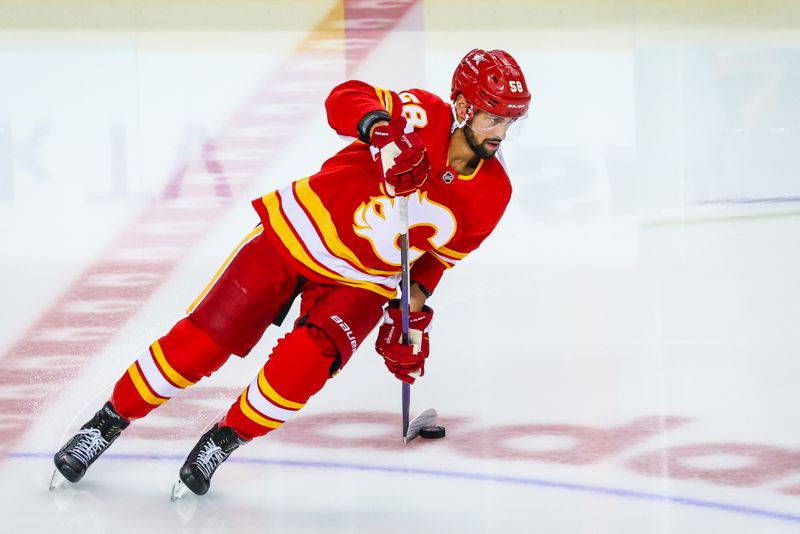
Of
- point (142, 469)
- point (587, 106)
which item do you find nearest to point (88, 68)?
point (587, 106)

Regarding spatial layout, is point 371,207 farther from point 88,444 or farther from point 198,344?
point 88,444

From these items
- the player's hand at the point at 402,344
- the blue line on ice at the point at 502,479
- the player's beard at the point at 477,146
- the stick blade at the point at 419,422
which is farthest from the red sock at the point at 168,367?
the player's beard at the point at 477,146

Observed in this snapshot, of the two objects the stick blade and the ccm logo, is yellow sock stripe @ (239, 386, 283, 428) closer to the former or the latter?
the ccm logo

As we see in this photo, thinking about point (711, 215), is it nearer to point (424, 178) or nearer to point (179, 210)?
point (179, 210)

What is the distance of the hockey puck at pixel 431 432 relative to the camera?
2.73 metres

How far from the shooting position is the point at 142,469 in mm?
2504

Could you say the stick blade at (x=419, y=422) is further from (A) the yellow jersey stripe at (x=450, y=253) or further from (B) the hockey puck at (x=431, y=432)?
(A) the yellow jersey stripe at (x=450, y=253)

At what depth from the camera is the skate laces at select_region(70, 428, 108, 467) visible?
2.39 metres

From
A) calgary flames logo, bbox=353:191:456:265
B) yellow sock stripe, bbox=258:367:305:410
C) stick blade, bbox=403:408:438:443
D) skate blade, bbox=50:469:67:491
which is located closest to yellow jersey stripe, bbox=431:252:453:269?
calgary flames logo, bbox=353:191:456:265

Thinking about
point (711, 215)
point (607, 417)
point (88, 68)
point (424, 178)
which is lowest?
point (607, 417)

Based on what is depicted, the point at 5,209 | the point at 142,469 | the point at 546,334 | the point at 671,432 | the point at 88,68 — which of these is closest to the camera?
the point at 142,469

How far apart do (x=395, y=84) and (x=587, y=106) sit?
0.87m

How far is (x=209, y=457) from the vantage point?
2322 millimetres

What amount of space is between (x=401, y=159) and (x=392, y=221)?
0.26 meters
